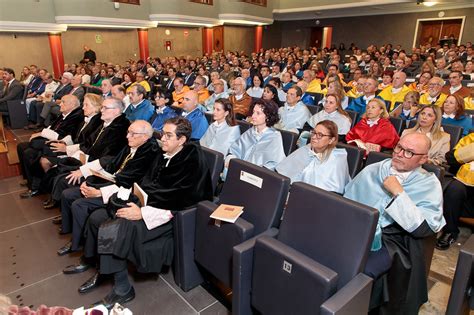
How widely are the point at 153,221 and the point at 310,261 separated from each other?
1.13 meters

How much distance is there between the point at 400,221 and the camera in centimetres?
173

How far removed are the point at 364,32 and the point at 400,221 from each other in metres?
18.1

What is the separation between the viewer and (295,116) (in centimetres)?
425

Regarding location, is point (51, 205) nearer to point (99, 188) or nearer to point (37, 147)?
point (37, 147)

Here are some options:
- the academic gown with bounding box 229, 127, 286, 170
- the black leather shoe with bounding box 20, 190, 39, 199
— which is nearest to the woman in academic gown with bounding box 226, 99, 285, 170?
the academic gown with bounding box 229, 127, 286, 170

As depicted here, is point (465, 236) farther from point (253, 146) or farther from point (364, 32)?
point (364, 32)

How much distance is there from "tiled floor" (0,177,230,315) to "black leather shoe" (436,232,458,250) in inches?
75.5

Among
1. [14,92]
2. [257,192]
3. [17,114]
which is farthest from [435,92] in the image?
[14,92]

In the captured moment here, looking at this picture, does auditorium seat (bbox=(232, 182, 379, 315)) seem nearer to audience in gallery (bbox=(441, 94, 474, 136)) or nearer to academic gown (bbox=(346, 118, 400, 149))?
academic gown (bbox=(346, 118, 400, 149))

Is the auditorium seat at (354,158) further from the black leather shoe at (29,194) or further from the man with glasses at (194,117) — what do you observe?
the black leather shoe at (29,194)

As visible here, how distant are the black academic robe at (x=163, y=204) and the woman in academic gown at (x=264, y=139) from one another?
77 centimetres

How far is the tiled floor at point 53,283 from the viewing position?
2.15 meters

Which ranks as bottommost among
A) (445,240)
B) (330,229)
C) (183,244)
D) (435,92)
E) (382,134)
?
(445,240)

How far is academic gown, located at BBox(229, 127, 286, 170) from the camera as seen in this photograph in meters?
2.88
